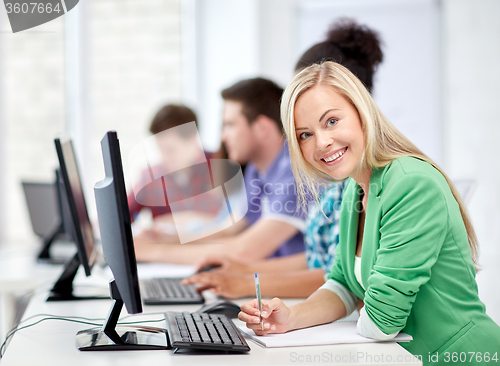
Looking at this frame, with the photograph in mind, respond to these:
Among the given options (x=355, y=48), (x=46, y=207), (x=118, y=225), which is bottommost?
(x=46, y=207)

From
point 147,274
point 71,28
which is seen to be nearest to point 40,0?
point 147,274

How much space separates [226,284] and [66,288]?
44cm

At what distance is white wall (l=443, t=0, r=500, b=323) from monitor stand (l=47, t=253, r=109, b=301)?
2.32 meters

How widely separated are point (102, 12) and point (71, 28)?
271mm

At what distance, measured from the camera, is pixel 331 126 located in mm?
944

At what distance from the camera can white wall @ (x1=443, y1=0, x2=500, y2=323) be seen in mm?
2826

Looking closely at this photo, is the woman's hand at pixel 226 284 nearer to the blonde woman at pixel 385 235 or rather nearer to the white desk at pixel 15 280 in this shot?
the blonde woman at pixel 385 235

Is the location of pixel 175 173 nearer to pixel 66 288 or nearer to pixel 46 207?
pixel 46 207

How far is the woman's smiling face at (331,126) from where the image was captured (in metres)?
0.93

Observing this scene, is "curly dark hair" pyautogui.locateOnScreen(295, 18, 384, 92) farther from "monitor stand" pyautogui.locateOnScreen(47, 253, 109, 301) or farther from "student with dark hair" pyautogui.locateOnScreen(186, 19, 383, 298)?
"monitor stand" pyautogui.locateOnScreen(47, 253, 109, 301)

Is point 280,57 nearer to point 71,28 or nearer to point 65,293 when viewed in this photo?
point 71,28

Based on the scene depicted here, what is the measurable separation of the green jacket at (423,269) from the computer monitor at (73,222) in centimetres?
67

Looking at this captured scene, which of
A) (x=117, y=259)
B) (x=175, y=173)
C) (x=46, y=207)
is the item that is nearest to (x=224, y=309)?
(x=117, y=259)

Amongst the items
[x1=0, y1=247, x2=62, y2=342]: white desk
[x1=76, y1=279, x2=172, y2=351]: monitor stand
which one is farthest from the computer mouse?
[x1=0, y1=247, x2=62, y2=342]: white desk
